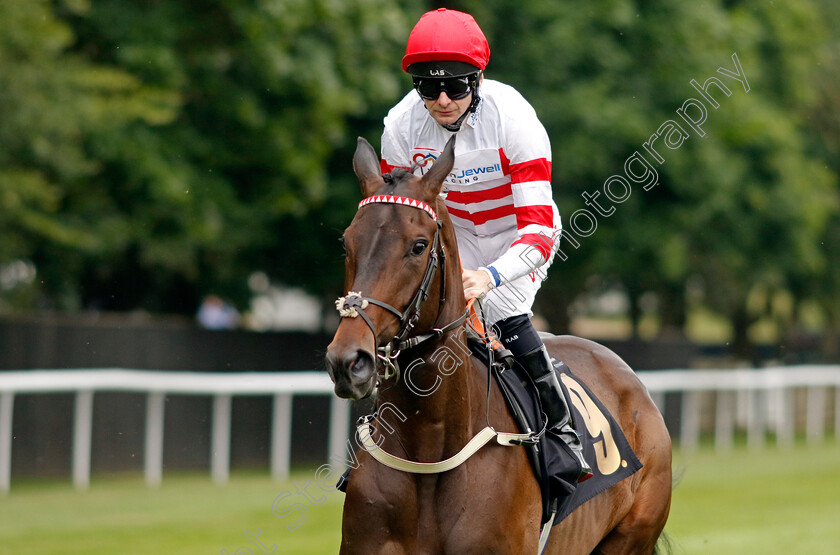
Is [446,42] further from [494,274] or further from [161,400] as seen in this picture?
[161,400]

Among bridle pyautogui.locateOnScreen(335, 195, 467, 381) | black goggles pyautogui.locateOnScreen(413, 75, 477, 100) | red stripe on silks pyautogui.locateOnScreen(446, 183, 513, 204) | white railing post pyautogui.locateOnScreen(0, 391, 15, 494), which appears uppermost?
black goggles pyautogui.locateOnScreen(413, 75, 477, 100)

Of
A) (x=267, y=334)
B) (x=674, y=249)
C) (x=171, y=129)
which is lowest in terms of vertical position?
(x=267, y=334)

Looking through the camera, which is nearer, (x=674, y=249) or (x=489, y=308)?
(x=489, y=308)

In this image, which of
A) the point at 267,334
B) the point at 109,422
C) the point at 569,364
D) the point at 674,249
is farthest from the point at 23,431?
the point at 674,249

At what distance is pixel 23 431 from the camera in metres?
10.1

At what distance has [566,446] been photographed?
4367 millimetres

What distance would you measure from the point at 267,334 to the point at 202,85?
9.49ft

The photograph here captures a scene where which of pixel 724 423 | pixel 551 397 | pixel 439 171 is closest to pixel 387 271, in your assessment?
pixel 439 171

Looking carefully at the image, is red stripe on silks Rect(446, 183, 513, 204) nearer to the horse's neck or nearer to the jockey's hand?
the jockey's hand

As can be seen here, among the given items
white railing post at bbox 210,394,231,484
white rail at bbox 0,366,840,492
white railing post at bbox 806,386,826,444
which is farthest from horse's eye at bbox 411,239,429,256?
white railing post at bbox 806,386,826,444

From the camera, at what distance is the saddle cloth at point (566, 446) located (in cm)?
422

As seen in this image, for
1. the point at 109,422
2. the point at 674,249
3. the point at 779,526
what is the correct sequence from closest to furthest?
the point at 779,526, the point at 109,422, the point at 674,249

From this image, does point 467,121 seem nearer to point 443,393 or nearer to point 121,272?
point 443,393

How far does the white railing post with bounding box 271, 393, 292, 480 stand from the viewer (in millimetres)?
11344
